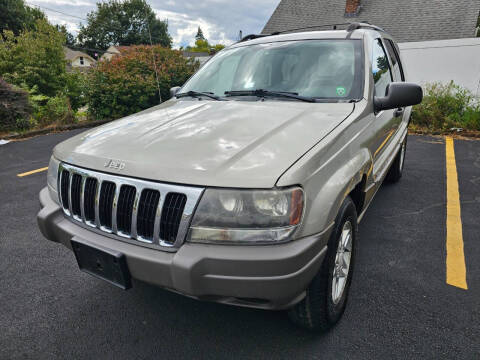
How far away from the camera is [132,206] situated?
172 centimetres

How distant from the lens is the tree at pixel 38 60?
12.0 meters

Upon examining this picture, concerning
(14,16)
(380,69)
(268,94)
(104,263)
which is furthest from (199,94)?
(14,16)

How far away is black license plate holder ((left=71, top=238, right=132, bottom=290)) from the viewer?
5.62 ft

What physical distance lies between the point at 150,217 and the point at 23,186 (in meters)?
4.24

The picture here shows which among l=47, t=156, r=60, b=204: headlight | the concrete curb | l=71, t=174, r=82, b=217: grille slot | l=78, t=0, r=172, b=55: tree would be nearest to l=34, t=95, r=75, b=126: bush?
the concrete curb

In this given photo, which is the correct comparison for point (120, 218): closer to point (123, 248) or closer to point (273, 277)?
point (123, 248)

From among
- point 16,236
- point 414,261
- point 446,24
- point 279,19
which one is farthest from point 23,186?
point 279,19

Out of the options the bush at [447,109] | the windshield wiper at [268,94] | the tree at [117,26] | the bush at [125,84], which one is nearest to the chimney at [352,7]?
the bush at [447,109]

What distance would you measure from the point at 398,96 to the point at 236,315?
6.41 feet

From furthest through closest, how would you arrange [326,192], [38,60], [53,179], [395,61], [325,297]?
[38,60] → [395,61] → [53,179] → [325,297] → [326,192]

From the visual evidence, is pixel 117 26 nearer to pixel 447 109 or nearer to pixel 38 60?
pixel 38 60

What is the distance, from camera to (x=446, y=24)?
17234 mm

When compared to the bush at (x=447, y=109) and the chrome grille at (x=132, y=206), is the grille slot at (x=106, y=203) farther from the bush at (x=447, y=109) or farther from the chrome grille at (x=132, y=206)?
the bush at (x=447, y=109)

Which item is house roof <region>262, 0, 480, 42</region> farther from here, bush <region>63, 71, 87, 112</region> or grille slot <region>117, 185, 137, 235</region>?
grille slot <region>117, 185, 137, 235</region>
